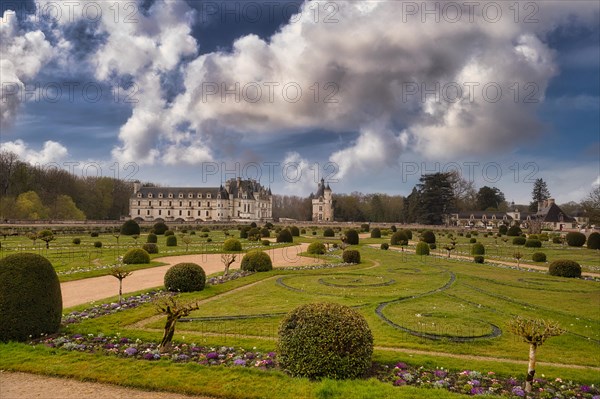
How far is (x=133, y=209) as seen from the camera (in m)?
93.5

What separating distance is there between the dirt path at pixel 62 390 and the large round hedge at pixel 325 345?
1.64 meters

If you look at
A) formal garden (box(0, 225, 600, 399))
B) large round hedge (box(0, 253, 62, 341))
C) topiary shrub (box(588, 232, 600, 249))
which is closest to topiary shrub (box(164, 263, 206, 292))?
formal garden (box(0, 225, 600, 399))

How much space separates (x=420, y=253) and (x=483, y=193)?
241 feet

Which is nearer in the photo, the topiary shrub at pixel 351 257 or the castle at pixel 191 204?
the topiary shrub at pixel 351 257

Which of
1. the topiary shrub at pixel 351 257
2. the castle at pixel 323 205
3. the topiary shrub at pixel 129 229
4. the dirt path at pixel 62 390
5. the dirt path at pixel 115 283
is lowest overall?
Result: the dirt path at pixel 115 283

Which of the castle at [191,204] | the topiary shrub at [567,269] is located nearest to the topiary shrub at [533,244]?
the topiary shrub at [567,269]

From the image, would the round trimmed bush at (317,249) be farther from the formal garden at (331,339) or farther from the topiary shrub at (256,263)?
the formal garden at (331,339)

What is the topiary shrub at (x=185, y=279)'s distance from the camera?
→ 15000mm

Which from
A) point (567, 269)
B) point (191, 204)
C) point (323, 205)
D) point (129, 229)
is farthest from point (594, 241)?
point (191, 204)

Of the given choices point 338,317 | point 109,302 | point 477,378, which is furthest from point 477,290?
point 109,302

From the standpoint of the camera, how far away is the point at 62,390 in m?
6.67

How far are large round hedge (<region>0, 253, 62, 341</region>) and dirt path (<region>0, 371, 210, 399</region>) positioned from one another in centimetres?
186

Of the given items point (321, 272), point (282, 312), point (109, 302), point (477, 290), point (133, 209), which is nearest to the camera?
point (282, 312)

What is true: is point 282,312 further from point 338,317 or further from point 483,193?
point 483,193
